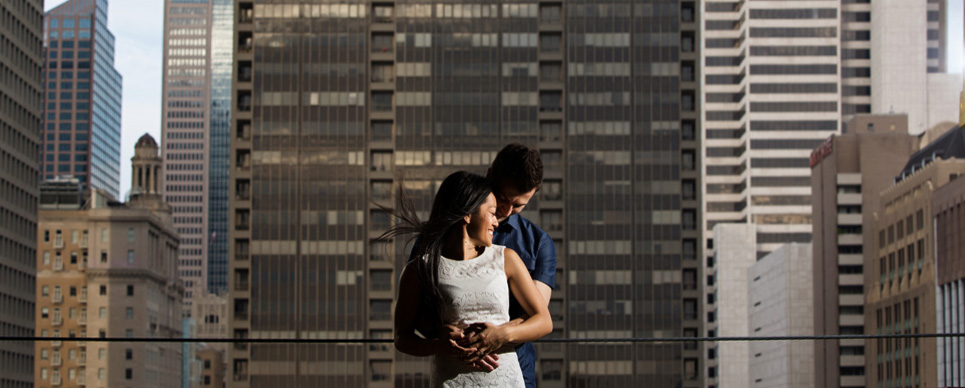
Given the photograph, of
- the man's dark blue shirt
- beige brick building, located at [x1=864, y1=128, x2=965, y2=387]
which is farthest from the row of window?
the man's dark blue shirt

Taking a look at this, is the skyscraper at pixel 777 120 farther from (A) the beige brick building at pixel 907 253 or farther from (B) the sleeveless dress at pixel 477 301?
(B) the sleeveless dress at pixel 477 301

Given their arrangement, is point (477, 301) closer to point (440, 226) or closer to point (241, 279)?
point (440, 226)

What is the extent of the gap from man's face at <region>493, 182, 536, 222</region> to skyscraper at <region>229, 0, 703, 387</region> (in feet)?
298

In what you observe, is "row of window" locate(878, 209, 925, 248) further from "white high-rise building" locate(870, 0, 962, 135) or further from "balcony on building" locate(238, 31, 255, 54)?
"balcony on building" locate(238, 31, 255, 54)

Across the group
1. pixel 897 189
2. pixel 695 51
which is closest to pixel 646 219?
pixel 695 51

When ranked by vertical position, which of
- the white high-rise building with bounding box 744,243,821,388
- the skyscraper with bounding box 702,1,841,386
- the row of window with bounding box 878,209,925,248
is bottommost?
the white high-rise building with bounding box 744,243,821,388

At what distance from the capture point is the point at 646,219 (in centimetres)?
9825

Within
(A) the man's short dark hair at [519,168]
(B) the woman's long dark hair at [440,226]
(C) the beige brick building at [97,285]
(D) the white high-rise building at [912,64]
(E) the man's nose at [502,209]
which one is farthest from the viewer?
(D) the white high-rise building at [912,64]

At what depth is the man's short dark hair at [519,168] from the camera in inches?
231

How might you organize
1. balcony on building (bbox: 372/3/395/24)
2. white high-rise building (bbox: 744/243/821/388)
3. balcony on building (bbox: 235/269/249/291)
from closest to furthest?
balcony on building (bbox: 235/269/249/291)
balcony on building (bbox: 372/3/395/24)
white high-rise building (bbox: 744/243/821/388)

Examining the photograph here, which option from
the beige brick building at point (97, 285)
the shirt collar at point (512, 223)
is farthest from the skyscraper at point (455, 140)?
the shirt collar at point (512, 223)

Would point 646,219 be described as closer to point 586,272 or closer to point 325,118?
point 586,272

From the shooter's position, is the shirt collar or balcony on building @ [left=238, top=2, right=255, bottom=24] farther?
balcony on building @ [left=238, top=2, right=255, bottom=24]

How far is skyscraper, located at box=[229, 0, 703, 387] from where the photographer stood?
320 feet
